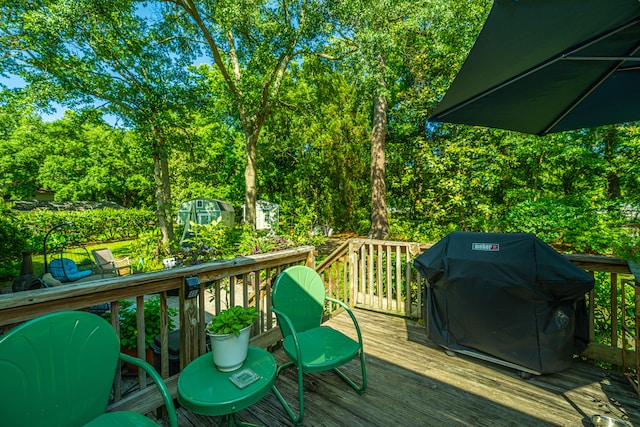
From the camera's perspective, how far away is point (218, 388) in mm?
1444

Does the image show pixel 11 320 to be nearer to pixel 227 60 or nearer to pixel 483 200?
pixel 483 200

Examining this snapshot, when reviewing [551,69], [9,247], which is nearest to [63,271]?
[9,247]

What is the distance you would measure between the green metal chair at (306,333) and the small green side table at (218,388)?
259mm

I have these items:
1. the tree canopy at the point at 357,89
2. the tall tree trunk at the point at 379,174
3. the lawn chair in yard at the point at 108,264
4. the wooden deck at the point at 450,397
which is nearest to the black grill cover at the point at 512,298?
the wooden deck at the point at 450,397

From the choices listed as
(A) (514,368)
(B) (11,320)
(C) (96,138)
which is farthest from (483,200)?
(C) (96,138)

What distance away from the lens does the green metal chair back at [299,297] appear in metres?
2.17

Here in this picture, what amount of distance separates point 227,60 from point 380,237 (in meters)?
7.59

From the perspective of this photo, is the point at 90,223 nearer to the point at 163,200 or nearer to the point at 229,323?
the point at 163,200

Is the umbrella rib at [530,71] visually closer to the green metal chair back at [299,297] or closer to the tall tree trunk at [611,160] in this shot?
the green metal chair back at [299,297]

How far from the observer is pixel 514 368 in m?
2.29

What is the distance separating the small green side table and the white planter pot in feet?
0.12

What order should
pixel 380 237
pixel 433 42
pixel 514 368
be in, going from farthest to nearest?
pixel 380 237 → pixel 433 42 → pixel 514 368

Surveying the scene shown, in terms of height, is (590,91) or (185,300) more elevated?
(590,91)

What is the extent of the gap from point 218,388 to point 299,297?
0.95 meters
